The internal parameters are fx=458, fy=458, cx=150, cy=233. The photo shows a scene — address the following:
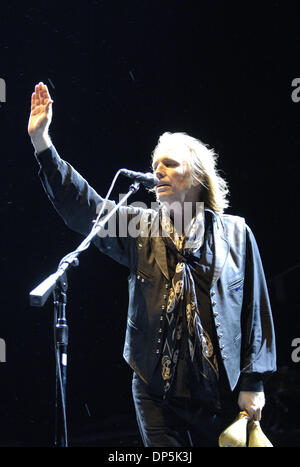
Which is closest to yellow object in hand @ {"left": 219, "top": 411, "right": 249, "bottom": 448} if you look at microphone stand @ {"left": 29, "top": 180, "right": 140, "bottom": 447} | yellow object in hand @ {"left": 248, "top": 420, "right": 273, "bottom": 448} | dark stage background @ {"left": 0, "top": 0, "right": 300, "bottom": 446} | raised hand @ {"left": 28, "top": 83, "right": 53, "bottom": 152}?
yellow object in hand @ {"left": 248, "top": 420, "right": 273, "bottom": 448}

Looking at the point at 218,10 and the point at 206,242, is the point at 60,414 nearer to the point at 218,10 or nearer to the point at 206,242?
the point at 206,242

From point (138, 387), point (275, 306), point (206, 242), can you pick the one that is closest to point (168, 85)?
point (275, 306)

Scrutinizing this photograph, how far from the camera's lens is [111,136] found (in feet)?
13.6

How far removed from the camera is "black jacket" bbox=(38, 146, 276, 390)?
5.79 feet

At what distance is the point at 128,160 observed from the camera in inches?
167

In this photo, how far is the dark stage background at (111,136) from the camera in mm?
3734

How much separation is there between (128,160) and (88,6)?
1.32 metres

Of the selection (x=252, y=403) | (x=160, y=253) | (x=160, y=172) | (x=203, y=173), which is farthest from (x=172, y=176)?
(x=252, y=403)

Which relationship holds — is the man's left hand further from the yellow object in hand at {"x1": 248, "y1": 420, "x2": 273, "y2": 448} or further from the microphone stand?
the microphone stand

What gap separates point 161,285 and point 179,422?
0.52 meters

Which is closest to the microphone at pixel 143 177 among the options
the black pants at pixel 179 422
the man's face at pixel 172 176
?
the man's face at pixel 172 176

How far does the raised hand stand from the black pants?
1051 mm

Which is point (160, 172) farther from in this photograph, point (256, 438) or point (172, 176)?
point (256, 438)

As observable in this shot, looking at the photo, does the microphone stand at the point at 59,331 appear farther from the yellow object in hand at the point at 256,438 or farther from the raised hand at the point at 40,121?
the yellow object in hand at the point at 256,438
